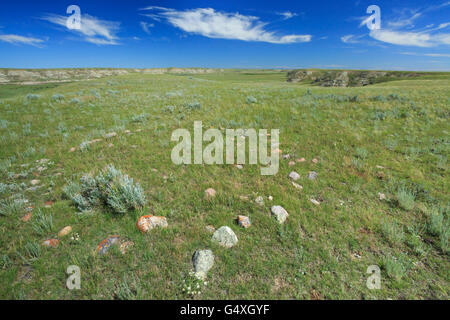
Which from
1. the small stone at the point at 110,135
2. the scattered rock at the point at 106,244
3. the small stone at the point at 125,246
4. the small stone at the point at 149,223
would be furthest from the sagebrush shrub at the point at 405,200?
the small stone at the point at 110,135

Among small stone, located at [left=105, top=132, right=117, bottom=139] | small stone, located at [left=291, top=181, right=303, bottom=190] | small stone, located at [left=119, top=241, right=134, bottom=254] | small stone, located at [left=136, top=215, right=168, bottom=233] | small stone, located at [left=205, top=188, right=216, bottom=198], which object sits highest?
small stone, located at [left=105, top=132, right=117, bottom=139]

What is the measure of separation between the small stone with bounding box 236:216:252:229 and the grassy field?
0.26 feet

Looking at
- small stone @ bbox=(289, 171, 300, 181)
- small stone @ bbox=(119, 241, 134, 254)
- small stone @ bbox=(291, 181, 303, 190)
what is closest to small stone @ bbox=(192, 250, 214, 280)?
small stone @ bbox=(119, 241, 134, 254)

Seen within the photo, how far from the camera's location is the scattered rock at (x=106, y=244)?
2.77 meters

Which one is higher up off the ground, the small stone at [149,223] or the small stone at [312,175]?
the small stone at [312,175]

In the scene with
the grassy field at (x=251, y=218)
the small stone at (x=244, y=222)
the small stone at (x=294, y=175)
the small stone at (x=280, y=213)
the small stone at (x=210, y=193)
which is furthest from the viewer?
the small stone at (x=294, y=175)

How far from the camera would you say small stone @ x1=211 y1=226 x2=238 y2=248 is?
295 centimetres

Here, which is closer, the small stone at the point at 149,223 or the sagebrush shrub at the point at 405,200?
the small stone at the point at 149,223

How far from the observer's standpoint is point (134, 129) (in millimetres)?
7770

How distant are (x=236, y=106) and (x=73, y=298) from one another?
11.0m

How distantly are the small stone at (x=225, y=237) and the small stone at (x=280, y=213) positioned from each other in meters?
0.94

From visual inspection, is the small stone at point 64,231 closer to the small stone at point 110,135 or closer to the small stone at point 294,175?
the small stone at point 110,135

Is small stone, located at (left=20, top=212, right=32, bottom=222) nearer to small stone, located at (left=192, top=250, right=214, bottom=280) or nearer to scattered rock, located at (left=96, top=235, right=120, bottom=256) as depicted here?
scattered rock, located at (left=96, top=235, right=120, bottom=256)
